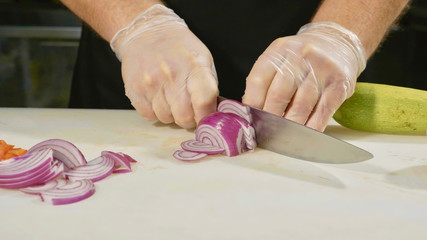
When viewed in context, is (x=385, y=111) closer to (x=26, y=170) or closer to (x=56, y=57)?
(x=26, y=170)

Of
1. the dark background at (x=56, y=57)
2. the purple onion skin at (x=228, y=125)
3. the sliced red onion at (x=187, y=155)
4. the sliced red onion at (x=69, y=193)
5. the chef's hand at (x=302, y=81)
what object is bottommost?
the dark background at (x=56, y=57)

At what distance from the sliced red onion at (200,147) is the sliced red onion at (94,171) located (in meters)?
0.20

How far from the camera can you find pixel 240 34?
1974mm

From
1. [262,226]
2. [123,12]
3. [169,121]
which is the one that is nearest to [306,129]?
[262,226]

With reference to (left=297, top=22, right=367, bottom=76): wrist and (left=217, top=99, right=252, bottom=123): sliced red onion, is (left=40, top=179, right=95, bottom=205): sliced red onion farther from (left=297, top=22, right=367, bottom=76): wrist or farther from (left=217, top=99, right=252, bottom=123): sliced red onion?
(left=297, top=22, right=367, bottom=76): wrist

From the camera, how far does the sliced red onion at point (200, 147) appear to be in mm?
1293

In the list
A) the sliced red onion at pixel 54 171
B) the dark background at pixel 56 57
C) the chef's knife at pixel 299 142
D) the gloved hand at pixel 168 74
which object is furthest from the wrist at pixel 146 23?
the dark background at pixel 56 57

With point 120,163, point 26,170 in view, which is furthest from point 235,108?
point 26,170

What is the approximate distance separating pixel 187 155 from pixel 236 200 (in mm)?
259

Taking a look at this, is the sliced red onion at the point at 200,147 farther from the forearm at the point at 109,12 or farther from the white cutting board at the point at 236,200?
the forearm at the point at 109,12

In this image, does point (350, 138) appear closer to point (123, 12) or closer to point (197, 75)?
point (197, 75)

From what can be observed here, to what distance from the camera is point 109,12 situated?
174 cm

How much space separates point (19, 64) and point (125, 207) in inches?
111

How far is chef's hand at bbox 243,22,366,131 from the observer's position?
144 centimetres
